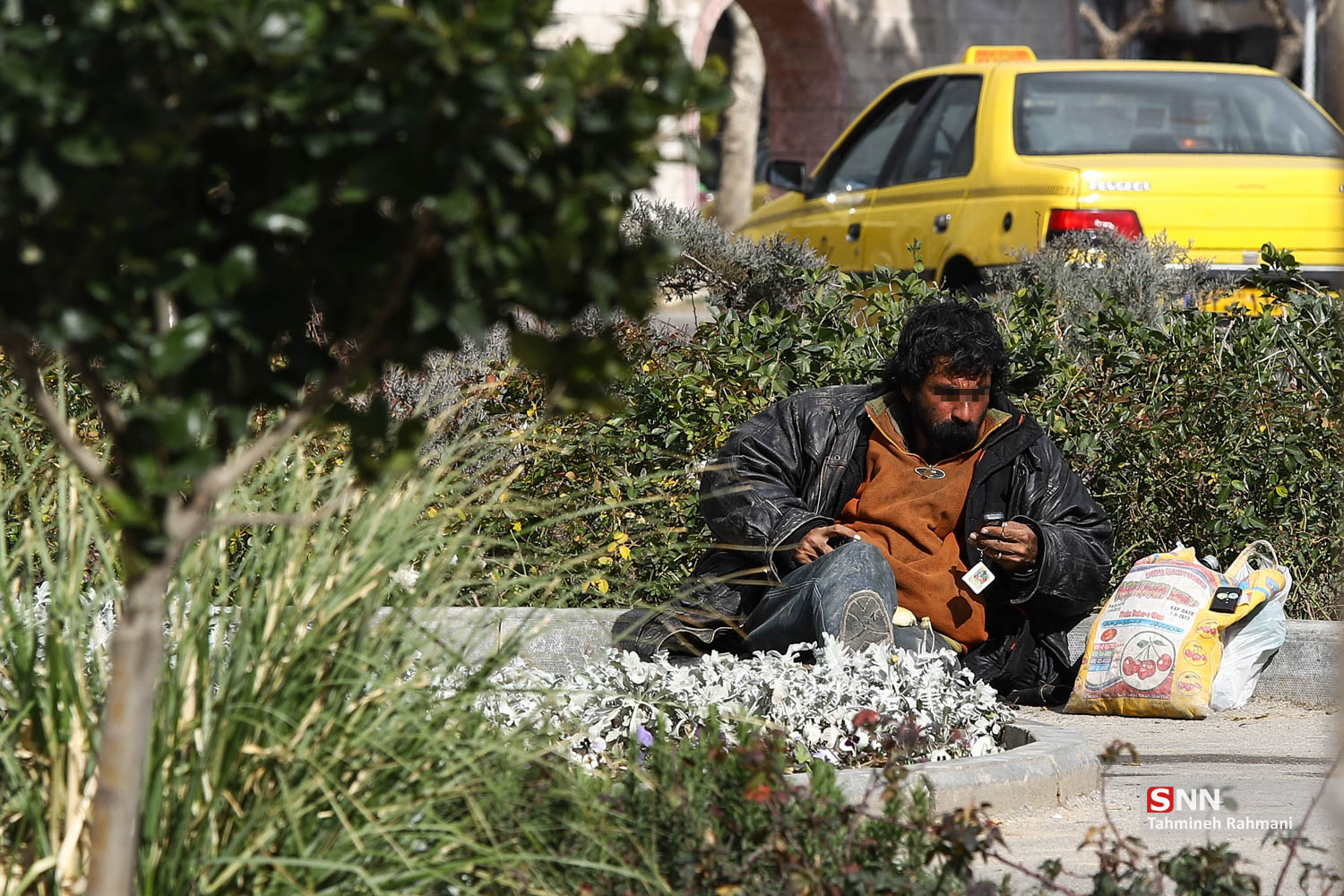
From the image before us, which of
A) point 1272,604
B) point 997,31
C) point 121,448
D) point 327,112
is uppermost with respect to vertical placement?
point 997,31

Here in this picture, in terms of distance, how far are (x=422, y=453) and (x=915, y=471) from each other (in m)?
1.67

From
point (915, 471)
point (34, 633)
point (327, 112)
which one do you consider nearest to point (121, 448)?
point (327, 112)

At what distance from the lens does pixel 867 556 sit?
4.21m

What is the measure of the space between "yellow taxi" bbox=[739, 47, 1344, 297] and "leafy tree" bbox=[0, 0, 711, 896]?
532 cm

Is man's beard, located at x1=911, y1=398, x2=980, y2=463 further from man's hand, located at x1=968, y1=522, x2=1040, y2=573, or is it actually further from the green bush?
the green bush

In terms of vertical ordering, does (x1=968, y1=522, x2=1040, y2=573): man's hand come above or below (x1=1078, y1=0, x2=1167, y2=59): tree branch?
below

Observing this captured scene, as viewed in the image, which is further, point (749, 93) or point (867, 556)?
point (749, 93)

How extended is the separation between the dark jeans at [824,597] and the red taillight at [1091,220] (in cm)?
293

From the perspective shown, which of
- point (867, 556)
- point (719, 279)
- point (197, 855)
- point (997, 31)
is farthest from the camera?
point (997, 31)

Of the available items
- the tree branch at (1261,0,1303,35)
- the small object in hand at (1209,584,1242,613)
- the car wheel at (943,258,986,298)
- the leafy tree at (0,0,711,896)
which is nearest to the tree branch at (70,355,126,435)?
the leafy tree at (0,0,711,896)

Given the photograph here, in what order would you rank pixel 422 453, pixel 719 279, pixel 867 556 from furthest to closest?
pixel 719 279
pixel 422 453
pixel 867 556

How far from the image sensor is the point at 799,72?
19391mm

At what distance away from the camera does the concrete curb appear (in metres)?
3.32

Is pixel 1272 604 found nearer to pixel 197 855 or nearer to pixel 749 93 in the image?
pixel 197 855
